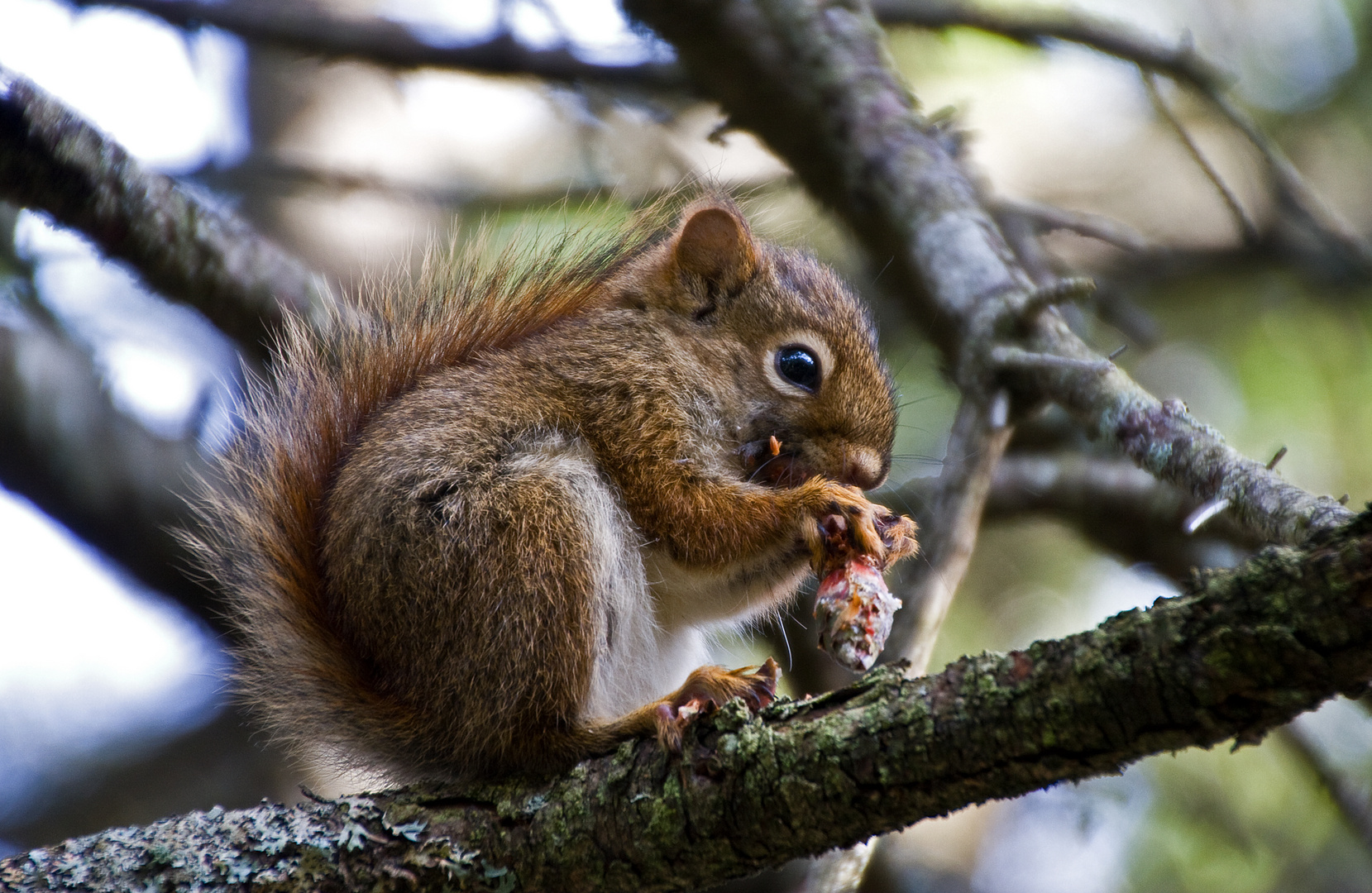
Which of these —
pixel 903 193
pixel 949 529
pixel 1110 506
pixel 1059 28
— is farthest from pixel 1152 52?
pixel 949 529

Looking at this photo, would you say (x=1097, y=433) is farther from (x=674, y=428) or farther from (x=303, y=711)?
(x=303, y=711)

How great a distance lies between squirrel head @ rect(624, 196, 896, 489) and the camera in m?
2.99

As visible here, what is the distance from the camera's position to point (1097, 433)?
261 cm

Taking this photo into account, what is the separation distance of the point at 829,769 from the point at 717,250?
6.39 feet

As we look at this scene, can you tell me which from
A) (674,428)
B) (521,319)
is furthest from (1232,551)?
(521,319)

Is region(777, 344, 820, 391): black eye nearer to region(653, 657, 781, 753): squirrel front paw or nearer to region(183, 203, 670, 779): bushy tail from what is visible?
region(183, 203, 670, 779): bushy tail

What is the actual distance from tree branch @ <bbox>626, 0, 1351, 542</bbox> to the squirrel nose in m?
0.36

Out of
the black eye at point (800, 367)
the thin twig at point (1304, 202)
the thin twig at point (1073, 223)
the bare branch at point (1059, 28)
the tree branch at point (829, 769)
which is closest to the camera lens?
the tree branch at point (829, 769)

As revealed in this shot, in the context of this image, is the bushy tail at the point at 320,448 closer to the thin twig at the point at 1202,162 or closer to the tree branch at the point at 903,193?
the tree branch at the point at 903,193

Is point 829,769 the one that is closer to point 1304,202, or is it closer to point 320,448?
point 320,448

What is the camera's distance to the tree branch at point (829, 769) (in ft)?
4.19

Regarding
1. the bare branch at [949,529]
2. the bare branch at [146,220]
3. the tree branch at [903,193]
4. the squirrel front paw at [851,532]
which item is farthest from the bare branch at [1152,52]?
the bare branch at [146,220]

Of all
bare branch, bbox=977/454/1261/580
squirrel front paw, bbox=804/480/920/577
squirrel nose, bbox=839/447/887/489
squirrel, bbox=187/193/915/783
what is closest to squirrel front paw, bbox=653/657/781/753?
squirrel, bbox=187/193/915/783

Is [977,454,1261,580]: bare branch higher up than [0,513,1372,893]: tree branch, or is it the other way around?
[977,454,1261,580]: bare branch
